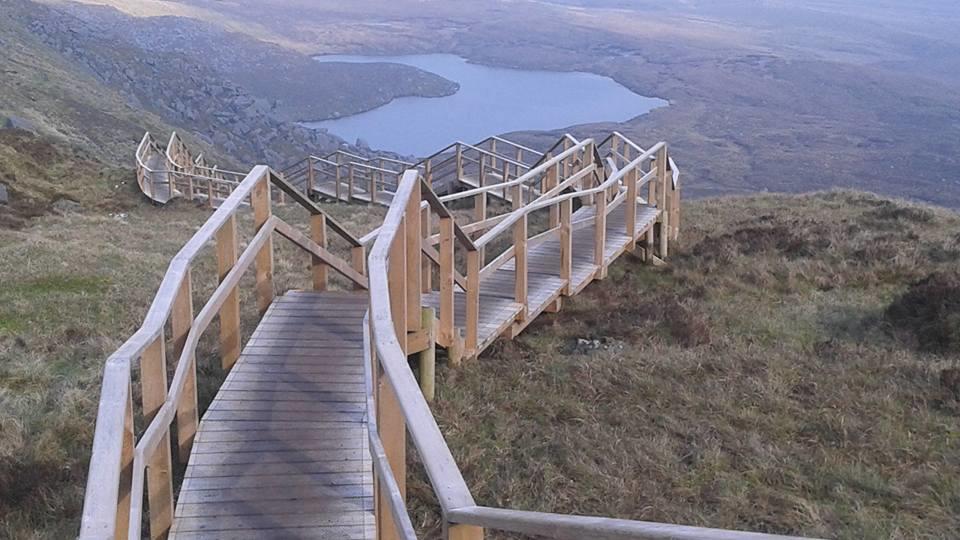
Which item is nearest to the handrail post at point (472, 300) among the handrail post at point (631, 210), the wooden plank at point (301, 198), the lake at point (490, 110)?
the wooden plank at point (301, 198)

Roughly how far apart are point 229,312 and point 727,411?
11.2ft

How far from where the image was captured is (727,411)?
6.06 metres

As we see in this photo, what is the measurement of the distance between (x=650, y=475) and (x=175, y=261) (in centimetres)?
291

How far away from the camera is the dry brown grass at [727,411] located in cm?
488

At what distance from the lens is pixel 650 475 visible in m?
5.23

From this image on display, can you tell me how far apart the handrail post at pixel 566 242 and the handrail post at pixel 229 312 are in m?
3.54

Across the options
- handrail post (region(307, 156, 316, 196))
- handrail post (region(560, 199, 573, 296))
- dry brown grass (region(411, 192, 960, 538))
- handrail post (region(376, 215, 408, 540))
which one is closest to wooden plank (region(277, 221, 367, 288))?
dry brown grass (region(411, 192, 960, 538))

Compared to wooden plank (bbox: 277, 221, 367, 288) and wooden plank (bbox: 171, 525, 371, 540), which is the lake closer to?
wooden plank (bbox: 277, 221, 367, 288)

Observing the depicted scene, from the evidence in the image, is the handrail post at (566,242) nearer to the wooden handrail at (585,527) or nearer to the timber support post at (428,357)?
the timber support post at (428,357)

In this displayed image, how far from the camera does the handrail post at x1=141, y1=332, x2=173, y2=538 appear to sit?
3.75m

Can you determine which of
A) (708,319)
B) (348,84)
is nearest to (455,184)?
(708,319)

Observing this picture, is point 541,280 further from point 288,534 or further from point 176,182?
point 176,182

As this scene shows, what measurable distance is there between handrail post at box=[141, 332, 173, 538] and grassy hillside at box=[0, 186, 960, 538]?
0.89 metres

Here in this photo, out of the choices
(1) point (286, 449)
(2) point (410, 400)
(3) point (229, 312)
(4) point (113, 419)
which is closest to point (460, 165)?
A: (3) point (229, 312)
